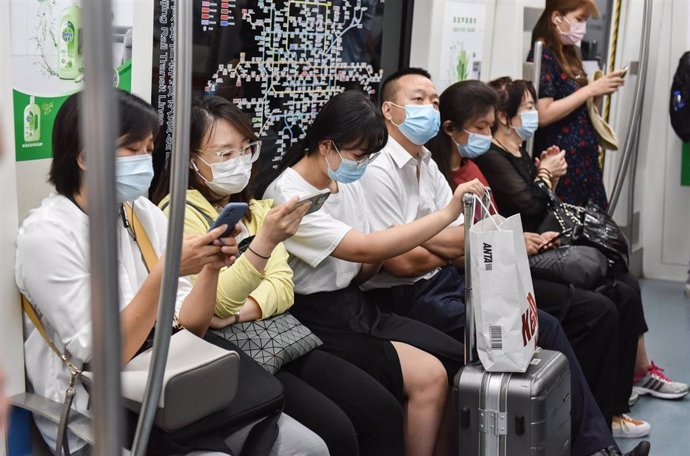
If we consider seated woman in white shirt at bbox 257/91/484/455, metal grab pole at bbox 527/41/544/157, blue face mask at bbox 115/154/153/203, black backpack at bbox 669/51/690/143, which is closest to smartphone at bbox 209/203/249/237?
blue face mask at bbox 115/154/153/203

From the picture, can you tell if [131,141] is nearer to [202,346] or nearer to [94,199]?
[202,346]

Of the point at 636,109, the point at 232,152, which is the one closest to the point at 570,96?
the point at 636,109

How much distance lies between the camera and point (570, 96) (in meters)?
4.80

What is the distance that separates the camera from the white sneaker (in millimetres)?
3781

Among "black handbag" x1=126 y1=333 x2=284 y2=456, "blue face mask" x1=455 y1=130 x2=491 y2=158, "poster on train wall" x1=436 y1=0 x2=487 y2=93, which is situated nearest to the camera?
"black handbag" x1=126 y1=333 x2=284 y2=456

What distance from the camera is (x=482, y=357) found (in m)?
2.73

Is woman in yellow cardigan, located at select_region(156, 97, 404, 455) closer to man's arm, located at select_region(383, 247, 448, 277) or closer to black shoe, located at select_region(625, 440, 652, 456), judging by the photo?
man's arm, located at select_region(383, 247, 448, 277)

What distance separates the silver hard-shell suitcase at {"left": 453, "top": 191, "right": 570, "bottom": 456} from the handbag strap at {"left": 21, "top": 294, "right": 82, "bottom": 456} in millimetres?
1139

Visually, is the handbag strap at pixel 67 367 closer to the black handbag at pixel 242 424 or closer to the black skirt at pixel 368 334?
the black handbag at pixel 242 424

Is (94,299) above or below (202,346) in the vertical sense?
above

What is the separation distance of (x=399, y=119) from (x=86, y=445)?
1.76m

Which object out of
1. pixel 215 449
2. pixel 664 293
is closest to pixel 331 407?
pixel 215 449

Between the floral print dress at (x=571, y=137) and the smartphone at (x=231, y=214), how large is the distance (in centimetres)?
306

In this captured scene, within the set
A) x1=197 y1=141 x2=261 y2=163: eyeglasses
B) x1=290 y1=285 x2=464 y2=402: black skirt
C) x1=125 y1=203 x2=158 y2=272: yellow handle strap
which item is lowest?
x1=290 y1=285 x2=464 y2=402: black skirt
